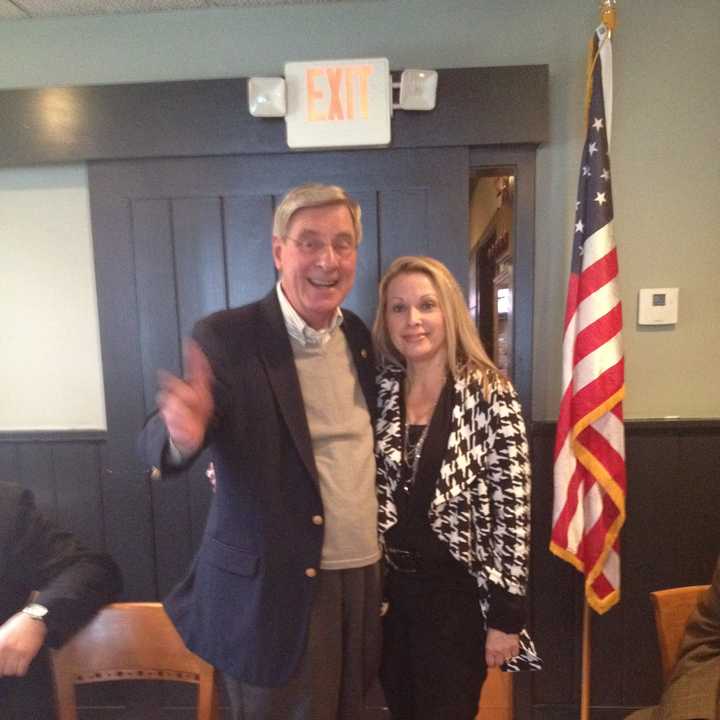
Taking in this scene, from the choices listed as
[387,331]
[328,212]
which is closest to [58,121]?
[328,212]

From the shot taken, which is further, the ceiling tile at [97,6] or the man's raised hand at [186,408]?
the ceiling tile at [97,6]

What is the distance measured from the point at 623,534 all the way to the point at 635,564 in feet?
0.38

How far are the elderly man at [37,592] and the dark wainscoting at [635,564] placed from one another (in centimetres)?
136

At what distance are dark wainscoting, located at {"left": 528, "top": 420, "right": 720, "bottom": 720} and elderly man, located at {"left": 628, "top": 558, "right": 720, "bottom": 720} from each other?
64 cm

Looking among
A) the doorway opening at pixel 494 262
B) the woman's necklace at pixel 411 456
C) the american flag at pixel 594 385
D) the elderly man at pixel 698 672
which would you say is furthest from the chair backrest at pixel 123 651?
the doorway opening at pixel 494 262

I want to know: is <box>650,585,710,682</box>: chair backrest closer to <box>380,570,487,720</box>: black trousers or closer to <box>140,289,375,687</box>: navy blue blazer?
<box>380,570,487,720</box>: black trousers

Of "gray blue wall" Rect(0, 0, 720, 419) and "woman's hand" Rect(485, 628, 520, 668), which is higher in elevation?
"gray blue wall" Rect(0, 0, 720, 419)

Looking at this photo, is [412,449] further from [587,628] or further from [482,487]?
[587,628]

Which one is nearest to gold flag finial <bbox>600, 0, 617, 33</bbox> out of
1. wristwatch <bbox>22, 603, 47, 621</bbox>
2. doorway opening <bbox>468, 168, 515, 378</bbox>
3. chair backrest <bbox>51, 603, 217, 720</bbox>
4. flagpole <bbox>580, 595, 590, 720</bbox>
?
doorway opening <bbox>468, 168, 515, 378</bbox>

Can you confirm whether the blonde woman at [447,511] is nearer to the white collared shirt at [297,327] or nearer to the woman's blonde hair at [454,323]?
the woman's blonde hair at [454,323]

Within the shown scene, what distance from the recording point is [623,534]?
1.88 metres

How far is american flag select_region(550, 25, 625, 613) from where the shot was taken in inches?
63.3

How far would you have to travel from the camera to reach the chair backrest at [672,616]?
126 cm

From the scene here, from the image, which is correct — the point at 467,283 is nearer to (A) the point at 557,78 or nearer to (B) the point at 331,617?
(A) the point at 557,78
